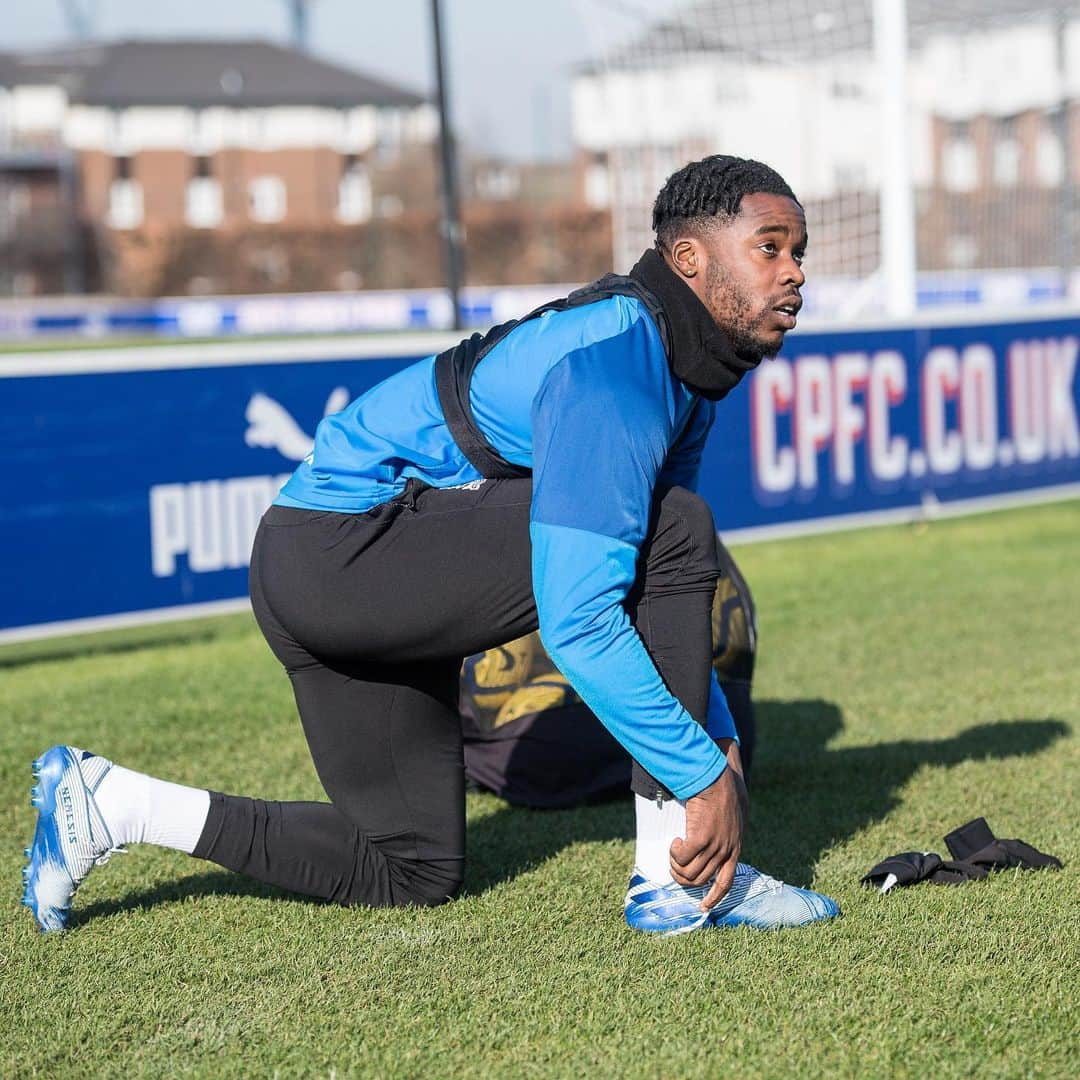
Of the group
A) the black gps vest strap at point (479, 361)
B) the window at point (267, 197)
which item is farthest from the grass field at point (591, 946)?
the window at point (267, 197)

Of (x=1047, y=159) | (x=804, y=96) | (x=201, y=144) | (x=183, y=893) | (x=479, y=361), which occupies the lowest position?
(x=183, y=893)

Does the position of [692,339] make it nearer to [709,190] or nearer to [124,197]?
[709,190]

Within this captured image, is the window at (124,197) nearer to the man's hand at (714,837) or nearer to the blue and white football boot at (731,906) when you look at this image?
the blue and white football boot at (731,906)

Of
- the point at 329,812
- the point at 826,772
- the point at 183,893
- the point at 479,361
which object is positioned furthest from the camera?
the point at 826,772

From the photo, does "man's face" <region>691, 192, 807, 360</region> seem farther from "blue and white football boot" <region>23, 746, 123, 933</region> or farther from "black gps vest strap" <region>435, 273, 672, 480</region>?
"blue and white football boot" <region>23, 746, 123, 933</region>

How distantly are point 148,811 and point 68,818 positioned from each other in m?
0.17

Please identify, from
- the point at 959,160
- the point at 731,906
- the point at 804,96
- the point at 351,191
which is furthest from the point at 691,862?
the point at 351,191

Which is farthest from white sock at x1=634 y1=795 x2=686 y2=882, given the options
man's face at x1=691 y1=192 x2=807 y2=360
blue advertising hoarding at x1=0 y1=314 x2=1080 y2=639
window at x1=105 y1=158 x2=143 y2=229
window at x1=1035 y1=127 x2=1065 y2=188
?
window at x1=105 y1=158 x2=143 y2=229

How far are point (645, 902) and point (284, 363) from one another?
489 centimetres

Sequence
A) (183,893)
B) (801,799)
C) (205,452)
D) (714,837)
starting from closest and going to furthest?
(714,837)
(183,893)
(801,799)
(205,452)

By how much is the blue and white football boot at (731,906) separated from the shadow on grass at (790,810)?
1.31 ft

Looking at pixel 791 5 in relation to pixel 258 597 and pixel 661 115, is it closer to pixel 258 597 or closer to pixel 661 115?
pixel 661 115

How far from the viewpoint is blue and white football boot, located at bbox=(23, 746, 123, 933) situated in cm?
364

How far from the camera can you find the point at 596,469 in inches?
120
